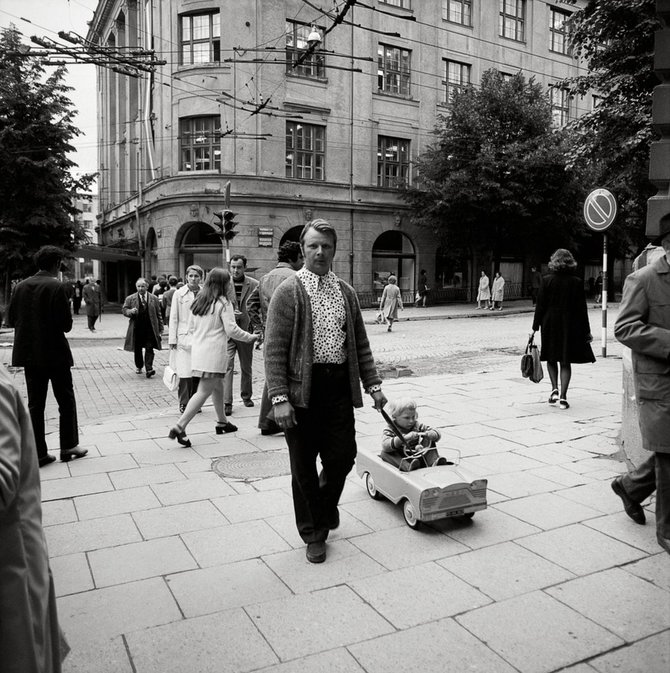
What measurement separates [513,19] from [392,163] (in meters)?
11.5

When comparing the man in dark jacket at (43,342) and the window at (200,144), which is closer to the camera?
the man in dark jacket at (43,342)

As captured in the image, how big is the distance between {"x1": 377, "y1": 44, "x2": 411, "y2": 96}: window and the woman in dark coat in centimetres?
2669

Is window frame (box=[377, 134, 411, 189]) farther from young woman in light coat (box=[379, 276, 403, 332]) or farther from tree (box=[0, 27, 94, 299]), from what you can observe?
tree (box=[0, 27, 94, 299])

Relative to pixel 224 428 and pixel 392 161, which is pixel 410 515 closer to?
pixel 224 428

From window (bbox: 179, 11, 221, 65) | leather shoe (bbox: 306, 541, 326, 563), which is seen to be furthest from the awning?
leather shoe (bbox: 306, 541, 326, 563)

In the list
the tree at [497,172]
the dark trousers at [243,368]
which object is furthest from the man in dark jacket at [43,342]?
the tree at [497,172]

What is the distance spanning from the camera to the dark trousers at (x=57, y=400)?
19.9 ft

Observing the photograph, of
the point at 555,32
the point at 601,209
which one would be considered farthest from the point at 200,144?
the point at 555,32

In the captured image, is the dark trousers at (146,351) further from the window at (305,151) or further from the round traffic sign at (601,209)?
the window at (305,151)

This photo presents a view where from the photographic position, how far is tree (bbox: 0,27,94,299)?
93.2 ft

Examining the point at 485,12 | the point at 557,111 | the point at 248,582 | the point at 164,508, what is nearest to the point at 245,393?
the point at 164,508

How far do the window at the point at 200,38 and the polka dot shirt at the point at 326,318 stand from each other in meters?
27.8

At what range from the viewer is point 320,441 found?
13.1ft

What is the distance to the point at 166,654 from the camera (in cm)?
292
